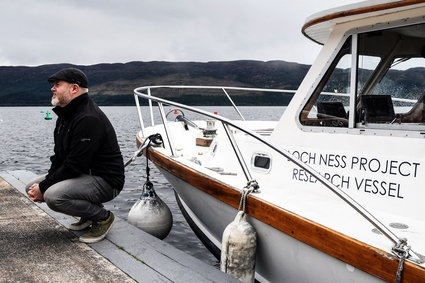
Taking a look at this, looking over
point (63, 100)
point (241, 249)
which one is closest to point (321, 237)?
point (241, 249)

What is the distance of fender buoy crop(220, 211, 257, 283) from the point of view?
3.20m

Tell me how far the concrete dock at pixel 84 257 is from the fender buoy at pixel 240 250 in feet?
0.44

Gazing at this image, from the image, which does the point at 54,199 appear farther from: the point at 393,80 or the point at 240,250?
the point at 393,80

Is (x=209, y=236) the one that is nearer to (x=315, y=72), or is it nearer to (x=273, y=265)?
(x=273, y=265)

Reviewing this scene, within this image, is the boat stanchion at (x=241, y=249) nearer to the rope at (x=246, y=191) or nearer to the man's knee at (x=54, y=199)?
the rope at (x=246, y=191)

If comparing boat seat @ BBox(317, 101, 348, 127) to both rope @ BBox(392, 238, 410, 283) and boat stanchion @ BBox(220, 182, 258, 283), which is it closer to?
boat stanchion @ BBox(220, 182, 258, 283)

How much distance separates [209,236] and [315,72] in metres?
2.24

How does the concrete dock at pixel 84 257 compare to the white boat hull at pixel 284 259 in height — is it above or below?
below

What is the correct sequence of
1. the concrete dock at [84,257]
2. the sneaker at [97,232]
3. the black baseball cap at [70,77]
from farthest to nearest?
the sneaker at [97,232] < the black baseball cap at [70,77] < the concrete dock at [84,257]

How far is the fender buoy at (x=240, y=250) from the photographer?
320 centimetres

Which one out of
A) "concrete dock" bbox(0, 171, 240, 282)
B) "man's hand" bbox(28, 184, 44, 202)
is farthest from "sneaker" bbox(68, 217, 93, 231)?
"man's hand" bbox(28, 184, 44, 202)

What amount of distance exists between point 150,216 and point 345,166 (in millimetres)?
2394

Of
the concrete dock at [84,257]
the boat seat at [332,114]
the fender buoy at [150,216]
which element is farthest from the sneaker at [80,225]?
the boat seat at [332,114]

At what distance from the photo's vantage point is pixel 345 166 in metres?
3.22
